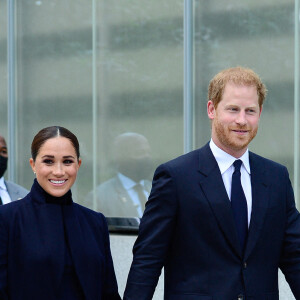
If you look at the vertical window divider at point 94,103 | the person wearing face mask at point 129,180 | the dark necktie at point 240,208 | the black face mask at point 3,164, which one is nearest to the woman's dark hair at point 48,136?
Answer: the dark necktie at point 240,208

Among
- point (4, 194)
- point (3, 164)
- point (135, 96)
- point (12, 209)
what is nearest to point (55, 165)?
point (12, 209)

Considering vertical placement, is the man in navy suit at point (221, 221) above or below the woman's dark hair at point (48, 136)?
below

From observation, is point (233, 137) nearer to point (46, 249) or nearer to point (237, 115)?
point (237, 115)

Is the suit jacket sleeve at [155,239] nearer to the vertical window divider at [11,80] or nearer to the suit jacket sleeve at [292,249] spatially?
the suit jacket sleeve at [292,249]

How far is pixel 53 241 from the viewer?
3955mm

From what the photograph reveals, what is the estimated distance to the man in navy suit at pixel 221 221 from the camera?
380 centimetres

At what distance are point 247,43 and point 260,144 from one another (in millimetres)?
A: 955

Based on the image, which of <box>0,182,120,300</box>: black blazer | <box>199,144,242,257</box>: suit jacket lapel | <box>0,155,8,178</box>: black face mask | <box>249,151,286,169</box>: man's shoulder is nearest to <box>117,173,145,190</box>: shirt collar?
<box>0,155,8,178</box>: black face mask

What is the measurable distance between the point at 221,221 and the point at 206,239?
119 millimetres

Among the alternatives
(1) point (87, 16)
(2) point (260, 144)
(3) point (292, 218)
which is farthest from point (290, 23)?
(3) point (292, 218)

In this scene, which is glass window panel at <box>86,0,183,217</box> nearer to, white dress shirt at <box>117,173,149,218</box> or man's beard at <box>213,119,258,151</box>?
white dress shirt at <box>117,173,149,218</box>

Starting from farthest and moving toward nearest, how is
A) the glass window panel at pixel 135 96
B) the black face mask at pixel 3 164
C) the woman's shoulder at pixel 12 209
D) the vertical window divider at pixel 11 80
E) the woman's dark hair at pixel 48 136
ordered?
the vertical window divider at pixel 11 80 → the glass window panel at pixel 135 96 → the black face mask at pixel 3 164 → the woman's dark hair at pixel 48 136 → the woman's shoulder at pixel 12 209

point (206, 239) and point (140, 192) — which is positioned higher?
point (206, 239)

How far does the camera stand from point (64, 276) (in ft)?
12.8
